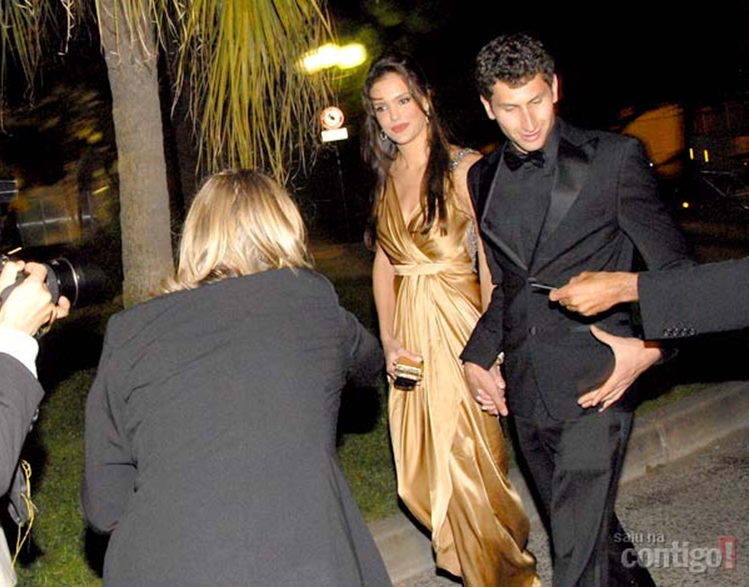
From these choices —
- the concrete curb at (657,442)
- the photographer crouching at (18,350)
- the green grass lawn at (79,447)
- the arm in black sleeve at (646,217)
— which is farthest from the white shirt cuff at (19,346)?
the concrete curb at (657,442)

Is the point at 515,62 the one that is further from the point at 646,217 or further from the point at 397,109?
the point at 397,109

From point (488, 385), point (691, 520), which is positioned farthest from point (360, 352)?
point (691, 520)

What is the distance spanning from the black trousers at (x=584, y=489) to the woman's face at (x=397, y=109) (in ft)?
4.30

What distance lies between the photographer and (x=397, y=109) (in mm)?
4242

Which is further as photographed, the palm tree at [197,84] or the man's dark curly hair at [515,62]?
the palm tree at [197,84]

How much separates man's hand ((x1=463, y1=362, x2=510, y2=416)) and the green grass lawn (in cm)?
147

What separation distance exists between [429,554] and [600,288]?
2.47 m

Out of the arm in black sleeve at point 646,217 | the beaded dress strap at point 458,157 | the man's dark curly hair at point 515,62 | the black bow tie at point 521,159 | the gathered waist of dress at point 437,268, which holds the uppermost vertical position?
the man's dark curly hair at point 515,62

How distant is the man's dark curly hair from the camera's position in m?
3.44

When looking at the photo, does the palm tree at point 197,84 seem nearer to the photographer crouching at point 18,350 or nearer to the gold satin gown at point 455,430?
the gold satin gown at point 455,430

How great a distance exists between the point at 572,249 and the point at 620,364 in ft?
1.40

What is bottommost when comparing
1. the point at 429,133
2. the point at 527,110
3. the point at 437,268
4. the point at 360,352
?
the point at 437,268

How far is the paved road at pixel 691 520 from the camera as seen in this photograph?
4.71m

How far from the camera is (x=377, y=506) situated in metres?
5.47
